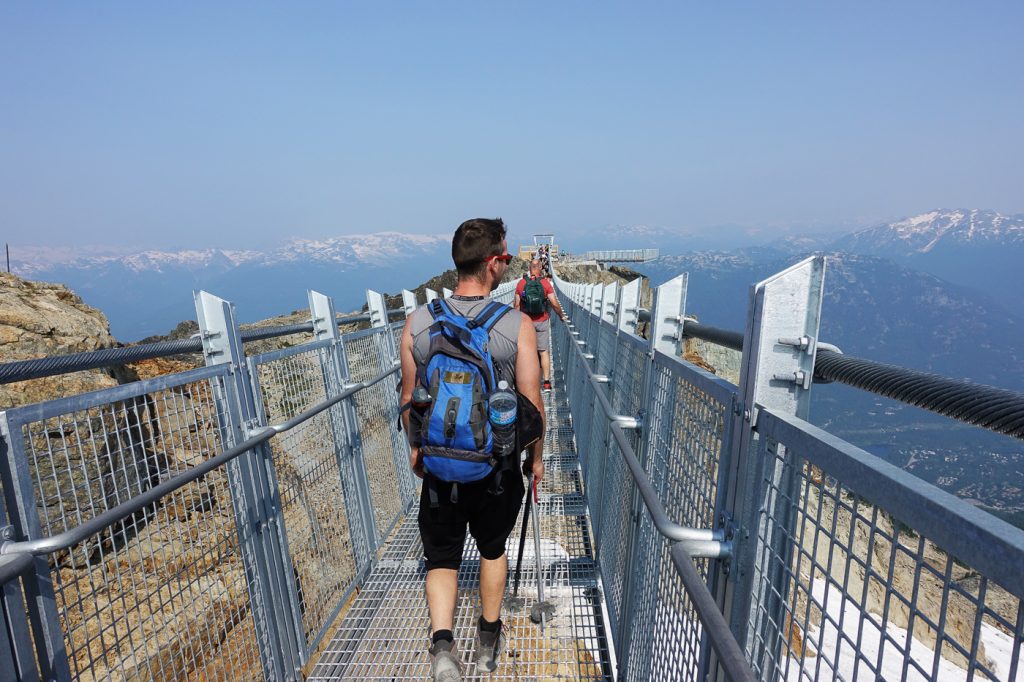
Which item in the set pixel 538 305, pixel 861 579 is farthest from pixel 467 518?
pixel 538 305

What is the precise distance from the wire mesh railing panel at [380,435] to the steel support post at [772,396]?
3.40 meters

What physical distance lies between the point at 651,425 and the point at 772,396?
1.20 meters

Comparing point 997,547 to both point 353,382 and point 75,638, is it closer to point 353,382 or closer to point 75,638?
point 75,638

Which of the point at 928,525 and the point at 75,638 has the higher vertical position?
the point at 928,525

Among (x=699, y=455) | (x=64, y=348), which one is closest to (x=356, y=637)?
(x=699, y=455)

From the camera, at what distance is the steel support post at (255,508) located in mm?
2596

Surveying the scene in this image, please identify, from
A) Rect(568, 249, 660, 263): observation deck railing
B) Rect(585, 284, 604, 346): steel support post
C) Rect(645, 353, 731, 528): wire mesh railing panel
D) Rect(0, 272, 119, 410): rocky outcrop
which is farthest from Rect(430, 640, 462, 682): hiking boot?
Rect(568, 249, 660, 263): observation deck railing

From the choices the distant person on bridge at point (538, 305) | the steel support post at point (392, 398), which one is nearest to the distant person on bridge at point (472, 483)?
the steel support post at point (392, 398)

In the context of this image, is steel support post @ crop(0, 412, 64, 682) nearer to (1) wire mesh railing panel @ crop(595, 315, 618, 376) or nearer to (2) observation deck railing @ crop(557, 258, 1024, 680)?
(2) observation deck railing @ crop(557, 258, 1024, 680)

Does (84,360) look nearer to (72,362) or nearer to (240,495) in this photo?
(72,362)

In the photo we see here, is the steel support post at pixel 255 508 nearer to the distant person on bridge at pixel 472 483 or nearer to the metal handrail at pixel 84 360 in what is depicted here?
the metal handrail at pixel 84 360

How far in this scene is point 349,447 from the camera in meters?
4.03

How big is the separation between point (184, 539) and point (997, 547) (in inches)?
97.2

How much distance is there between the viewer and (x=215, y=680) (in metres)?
2.22
